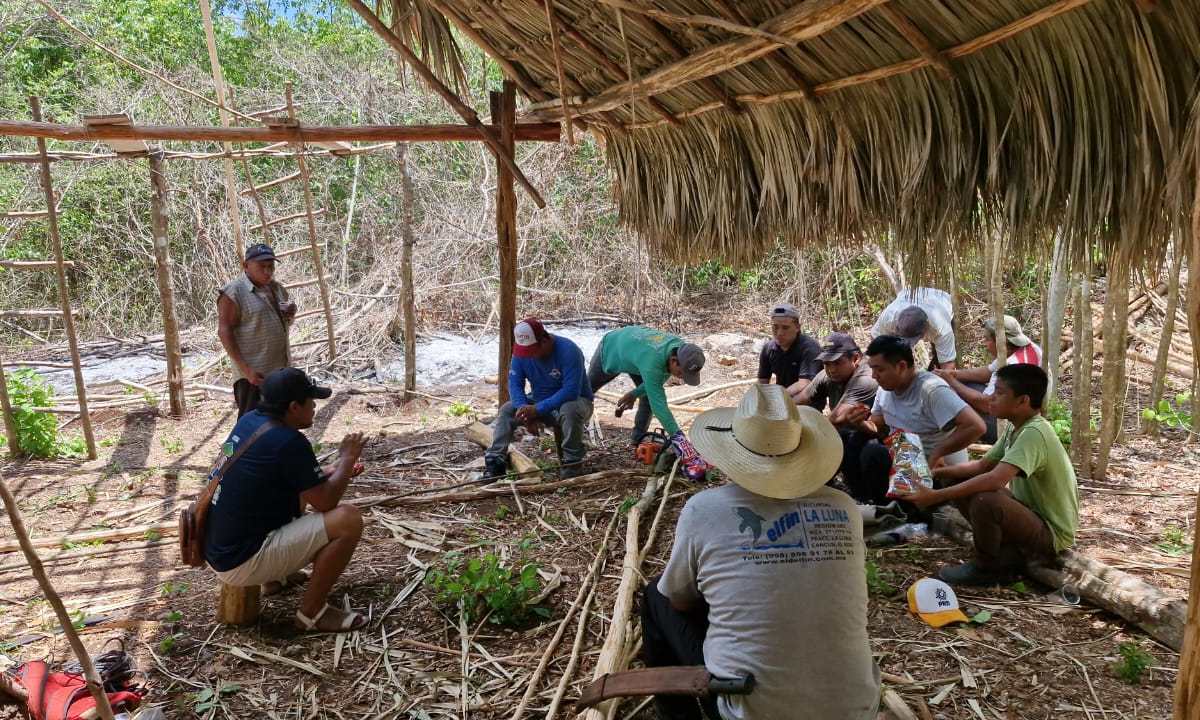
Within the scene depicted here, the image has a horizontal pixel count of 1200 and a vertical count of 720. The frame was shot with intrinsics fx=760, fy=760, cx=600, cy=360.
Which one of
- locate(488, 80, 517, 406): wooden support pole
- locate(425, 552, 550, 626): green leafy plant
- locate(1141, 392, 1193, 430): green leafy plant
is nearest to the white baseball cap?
locate(425, 552, 550, 626): green leafy plant

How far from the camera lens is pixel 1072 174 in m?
2.82

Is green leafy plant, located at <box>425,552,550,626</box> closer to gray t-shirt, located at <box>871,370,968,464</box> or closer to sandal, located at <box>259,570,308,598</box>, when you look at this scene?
sandal, located at <box>259,570,308,598</box>

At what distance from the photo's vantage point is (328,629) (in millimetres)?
3646

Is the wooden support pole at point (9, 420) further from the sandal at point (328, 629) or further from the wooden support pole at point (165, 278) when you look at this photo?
the sandal at point (328, 629)

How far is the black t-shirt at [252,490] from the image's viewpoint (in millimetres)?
3463

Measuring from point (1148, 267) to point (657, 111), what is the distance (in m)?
3.21

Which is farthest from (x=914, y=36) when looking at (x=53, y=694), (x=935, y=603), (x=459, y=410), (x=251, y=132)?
(x=459, y=410)

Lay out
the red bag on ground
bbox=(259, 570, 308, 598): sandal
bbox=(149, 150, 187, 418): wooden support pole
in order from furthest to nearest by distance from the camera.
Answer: bbox=(149, 150, 187, 418): wooden support pole → bbox=(259, 570, 308, 598): sandal → the red bag on ground

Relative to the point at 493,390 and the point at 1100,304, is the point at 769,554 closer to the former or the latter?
the point at 493,390

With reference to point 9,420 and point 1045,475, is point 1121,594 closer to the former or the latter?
point 1045,475

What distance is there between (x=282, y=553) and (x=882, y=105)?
3.56 metres

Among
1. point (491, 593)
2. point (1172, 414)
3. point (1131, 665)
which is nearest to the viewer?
point (1131, 665)

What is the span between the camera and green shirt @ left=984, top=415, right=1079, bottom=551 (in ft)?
12.1

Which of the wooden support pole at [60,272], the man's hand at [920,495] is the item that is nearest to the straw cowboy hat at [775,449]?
the man's hand at [920,495]
